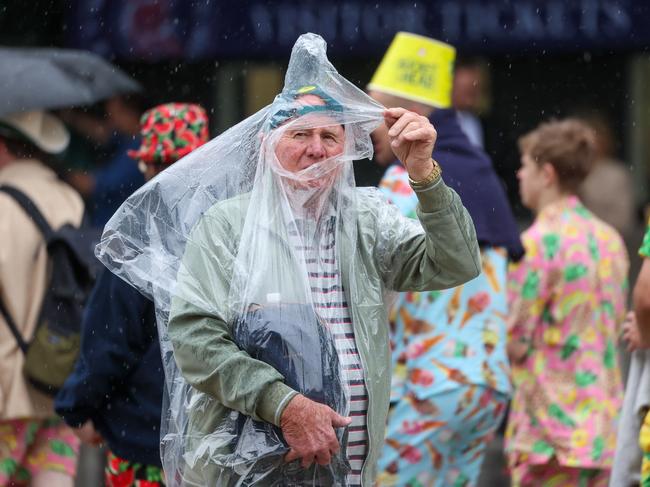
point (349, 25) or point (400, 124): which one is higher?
point (349, 25)

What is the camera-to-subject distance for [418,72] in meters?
5.91

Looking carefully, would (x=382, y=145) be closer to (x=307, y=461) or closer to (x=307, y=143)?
(x=307, y=143)

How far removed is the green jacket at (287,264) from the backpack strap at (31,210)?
201 cm

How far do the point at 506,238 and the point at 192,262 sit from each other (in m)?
2.15

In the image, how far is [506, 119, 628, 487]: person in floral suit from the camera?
19.3ft

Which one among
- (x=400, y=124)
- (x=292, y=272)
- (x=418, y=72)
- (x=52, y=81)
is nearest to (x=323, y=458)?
(x=292, y=272)

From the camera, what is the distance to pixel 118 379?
4691mm

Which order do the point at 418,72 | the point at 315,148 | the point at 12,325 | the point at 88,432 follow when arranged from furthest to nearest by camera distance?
the point at 418,72, the point at 12,325, the point at 88,432, the point at 315,148

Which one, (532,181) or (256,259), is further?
(532,181)

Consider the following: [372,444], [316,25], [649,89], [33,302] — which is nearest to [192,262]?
[372,444]

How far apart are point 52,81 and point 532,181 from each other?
2.26m

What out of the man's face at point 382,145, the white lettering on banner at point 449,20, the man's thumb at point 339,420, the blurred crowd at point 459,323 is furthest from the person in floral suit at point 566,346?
the white lettering on banner at point 449,20

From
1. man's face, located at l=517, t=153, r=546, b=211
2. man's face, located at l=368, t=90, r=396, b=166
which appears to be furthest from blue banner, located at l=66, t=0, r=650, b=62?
man's face, located at l=368, t=90, r=396, b=166

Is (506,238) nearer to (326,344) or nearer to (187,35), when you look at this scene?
(326,344)
